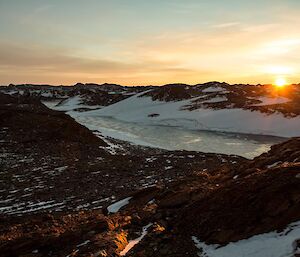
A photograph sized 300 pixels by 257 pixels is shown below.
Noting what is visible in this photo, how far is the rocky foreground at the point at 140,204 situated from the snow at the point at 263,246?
0.11 meters

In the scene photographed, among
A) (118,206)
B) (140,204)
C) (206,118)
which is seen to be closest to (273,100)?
(206,118)

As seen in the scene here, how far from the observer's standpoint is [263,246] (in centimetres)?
862

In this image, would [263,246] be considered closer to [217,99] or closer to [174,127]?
[174,127]

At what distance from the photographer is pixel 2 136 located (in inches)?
1351

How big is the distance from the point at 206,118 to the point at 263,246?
6225 cm

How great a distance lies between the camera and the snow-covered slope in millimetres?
58144

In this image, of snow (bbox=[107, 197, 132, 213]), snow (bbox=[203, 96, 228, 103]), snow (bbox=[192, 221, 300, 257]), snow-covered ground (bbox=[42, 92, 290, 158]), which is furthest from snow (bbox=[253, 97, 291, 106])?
snow (bbox=[192, 221, 300, 257])

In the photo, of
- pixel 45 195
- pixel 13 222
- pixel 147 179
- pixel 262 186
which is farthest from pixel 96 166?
pixel 262 186

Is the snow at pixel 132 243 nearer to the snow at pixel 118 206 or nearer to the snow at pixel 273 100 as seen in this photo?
the snow at pixel 118 206

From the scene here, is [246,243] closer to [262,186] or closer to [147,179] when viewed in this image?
[262,186]

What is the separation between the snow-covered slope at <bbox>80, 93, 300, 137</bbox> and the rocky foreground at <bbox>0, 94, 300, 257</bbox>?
3342 cm

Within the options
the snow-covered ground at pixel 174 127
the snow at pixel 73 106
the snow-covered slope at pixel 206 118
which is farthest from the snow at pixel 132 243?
the snow at pixel 73 106

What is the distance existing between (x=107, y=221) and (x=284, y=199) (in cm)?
483

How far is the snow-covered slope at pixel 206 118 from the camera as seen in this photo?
58144mm
